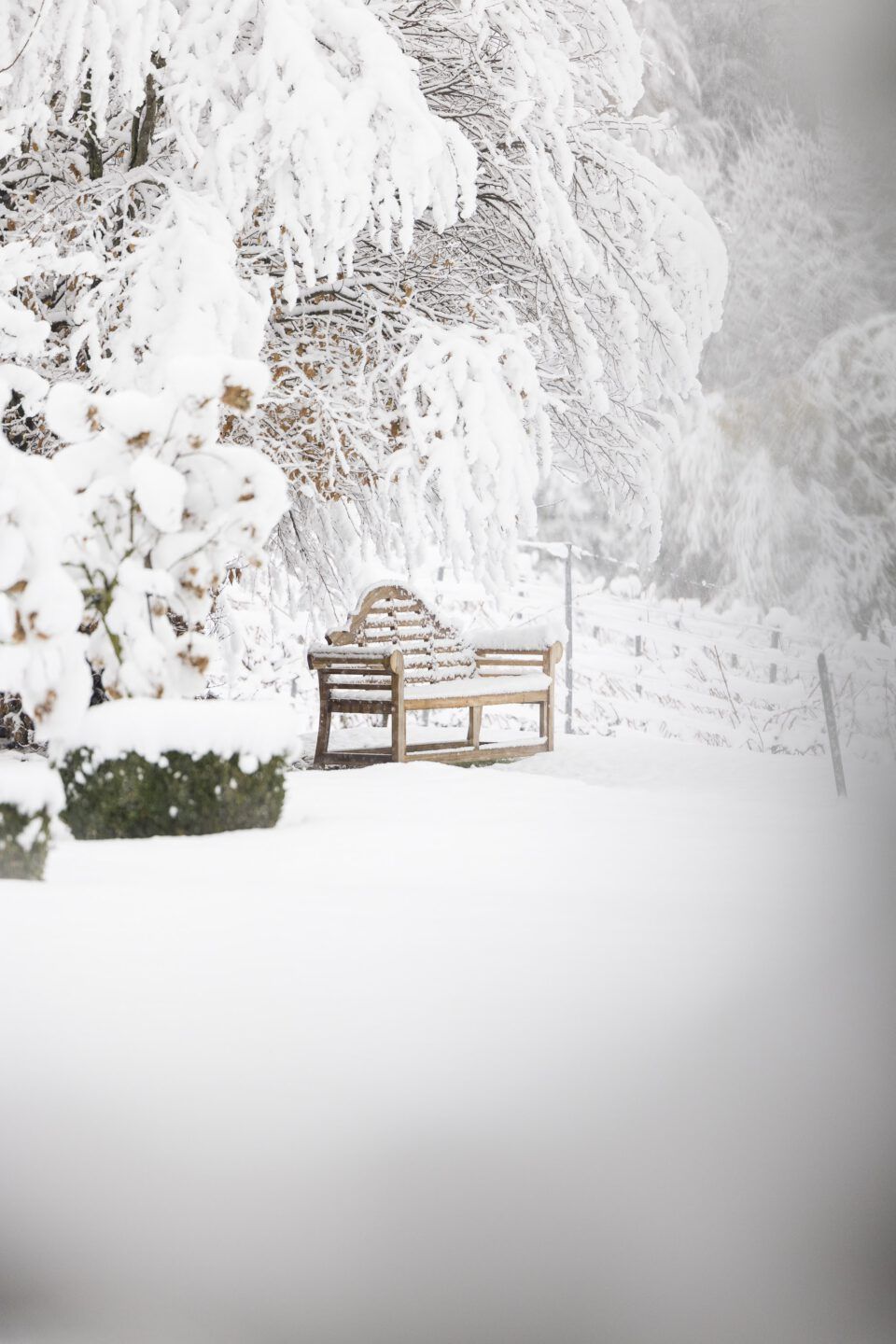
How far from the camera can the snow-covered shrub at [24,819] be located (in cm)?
200

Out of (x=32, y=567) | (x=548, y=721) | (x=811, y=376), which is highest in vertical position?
(x=811, y=376)

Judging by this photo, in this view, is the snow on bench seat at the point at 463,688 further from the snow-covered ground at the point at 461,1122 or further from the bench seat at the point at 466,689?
the snow-covered ground at the point at 461,1122

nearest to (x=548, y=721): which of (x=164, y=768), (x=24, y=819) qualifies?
(x=164, y=768)

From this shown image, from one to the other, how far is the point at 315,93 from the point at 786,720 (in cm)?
324

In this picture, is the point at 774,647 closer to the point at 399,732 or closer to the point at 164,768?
the point at 399,732

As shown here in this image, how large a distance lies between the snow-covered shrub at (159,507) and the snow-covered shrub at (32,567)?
0.17 meters

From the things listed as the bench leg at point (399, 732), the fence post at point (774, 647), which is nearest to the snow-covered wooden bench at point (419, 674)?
the bench leg at point (399, 732)

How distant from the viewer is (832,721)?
8.09 feet

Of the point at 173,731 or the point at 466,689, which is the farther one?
the point at 466,689

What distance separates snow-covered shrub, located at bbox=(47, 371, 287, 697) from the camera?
7.58 ft

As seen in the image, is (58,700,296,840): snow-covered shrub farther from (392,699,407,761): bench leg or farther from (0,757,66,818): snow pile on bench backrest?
(392,699,407,761): bench leg

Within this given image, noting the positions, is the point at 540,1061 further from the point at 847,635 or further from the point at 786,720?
the point at 786,720

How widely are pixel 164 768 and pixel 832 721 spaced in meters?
1.30

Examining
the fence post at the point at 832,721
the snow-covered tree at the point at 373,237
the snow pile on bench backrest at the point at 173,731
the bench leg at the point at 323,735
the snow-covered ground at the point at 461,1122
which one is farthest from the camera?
the bench leg at the point at 323,735
